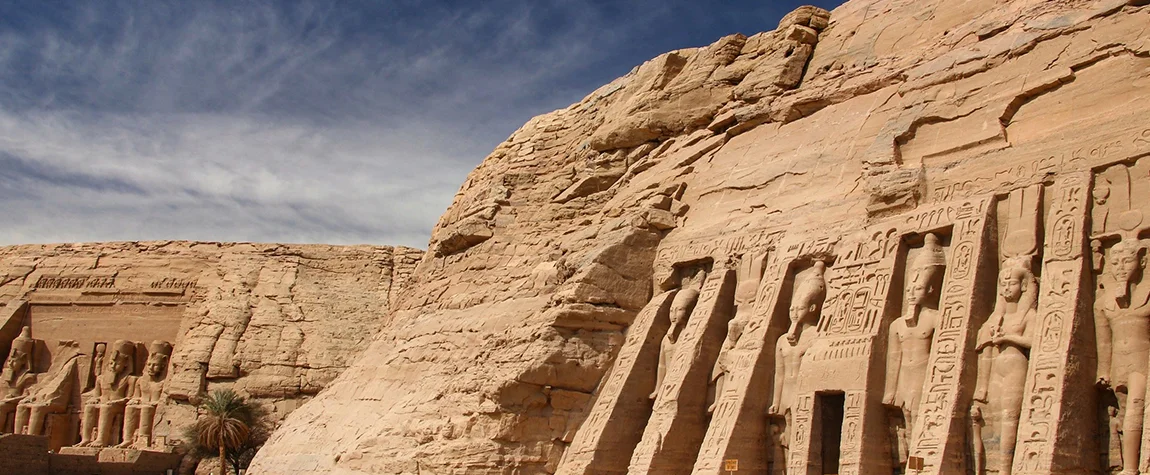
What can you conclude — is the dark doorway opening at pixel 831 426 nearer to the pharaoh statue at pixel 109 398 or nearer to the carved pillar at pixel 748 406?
the carved pillar at pixel 748 406

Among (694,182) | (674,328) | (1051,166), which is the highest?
(694,182)

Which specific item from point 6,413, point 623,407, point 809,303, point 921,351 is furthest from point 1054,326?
point 6,413

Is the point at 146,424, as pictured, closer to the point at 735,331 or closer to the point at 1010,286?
the point at 735,331

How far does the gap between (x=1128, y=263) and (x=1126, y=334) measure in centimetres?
57

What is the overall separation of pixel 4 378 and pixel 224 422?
7.74 m

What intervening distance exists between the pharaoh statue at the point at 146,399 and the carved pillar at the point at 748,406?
18.0m

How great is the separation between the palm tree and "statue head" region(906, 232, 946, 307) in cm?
1629

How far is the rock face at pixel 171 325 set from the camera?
991 inches

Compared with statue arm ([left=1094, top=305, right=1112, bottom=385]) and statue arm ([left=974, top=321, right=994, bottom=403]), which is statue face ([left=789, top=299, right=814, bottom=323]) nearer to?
statue arm ([left=974, top=321, right=994, bottom=403])

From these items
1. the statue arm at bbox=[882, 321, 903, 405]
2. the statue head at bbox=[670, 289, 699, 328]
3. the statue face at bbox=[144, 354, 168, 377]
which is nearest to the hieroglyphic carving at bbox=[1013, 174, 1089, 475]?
the statue arm at bbox=[882, 321, 903, 405]

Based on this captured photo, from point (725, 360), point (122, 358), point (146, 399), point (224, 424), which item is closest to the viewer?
point (725, 360)

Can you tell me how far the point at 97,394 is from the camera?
26797 millimetres

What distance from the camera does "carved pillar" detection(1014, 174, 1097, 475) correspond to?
824cm

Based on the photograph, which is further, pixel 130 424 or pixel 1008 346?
pixel 130 424
